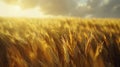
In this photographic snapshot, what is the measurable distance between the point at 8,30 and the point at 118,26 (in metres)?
1.80

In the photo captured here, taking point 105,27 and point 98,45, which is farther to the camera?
point 105,27

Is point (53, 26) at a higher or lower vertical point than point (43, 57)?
higher

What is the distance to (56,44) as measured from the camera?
11.3 ft

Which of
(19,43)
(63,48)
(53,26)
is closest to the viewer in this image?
(19,43)

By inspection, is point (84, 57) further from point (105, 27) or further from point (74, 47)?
point (105, 27)

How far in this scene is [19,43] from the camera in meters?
3.19

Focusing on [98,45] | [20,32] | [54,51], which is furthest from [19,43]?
[98,45]

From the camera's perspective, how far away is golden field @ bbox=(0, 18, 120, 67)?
316 cm

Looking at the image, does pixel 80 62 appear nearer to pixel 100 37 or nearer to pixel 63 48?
pixel 63 48

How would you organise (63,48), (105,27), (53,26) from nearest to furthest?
1. (63,48)
2. (53,26)
3. (105,27)

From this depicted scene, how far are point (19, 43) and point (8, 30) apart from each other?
0.60ft

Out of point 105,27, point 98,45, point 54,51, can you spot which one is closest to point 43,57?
point 54,51

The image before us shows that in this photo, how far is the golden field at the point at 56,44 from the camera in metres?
3.16

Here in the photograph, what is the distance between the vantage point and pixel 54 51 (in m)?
3.36
